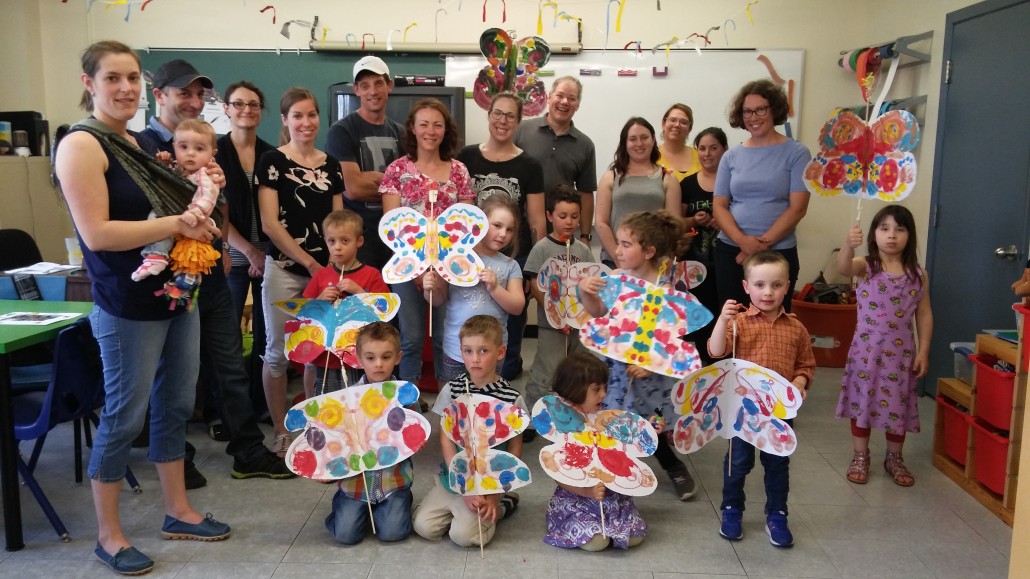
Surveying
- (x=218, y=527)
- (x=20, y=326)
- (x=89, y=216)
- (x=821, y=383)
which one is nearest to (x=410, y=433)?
(x=218, y=527)

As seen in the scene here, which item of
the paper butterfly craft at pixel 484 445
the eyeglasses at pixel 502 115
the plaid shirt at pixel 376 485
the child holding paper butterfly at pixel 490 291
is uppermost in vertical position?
the eyeglasses at pixel 502 115

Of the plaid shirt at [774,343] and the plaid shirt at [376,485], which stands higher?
the plaid shirt at [774,343]

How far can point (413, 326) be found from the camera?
289 centimetres

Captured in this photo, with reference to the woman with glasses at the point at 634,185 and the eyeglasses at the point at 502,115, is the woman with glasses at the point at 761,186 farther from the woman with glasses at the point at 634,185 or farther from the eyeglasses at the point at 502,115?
the eyeglasses at the point at 502,115

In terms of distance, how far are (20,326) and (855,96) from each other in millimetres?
4802

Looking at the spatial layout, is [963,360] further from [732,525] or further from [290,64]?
[290,64]

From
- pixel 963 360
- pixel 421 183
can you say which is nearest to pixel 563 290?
pixel 421 183

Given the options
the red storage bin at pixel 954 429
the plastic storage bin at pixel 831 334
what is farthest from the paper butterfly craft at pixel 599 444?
the plastic storage bin at pixel 831 334

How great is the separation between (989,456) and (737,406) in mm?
1078

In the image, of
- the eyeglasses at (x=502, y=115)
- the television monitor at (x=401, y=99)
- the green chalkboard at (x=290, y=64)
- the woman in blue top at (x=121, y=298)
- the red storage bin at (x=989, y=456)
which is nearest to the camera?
the woman in blue top at (x=121, y=298)

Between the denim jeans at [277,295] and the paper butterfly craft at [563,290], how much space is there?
896 mm

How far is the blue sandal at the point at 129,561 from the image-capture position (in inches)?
81.8

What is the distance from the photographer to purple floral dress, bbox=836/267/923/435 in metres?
2.76

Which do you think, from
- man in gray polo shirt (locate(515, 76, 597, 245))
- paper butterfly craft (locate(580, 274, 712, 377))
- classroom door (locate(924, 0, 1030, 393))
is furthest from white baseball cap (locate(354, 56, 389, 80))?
classroom door (locate(924, 0, 1030, 393))
